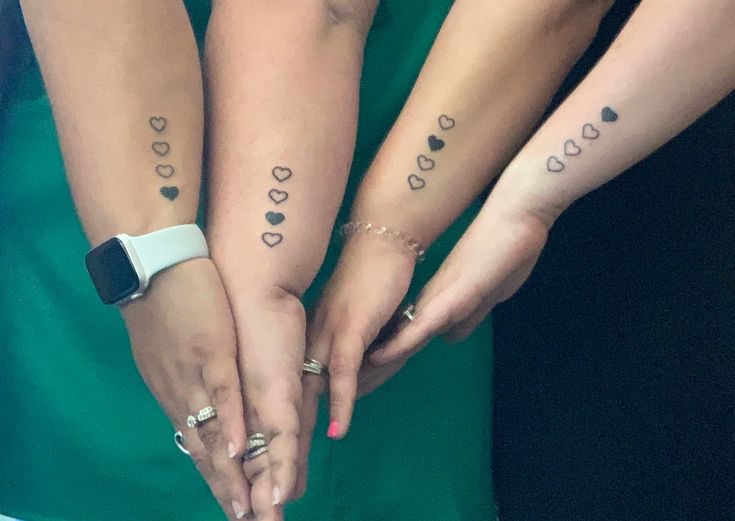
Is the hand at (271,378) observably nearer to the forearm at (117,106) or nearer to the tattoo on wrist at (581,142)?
the forearm at (117,106)

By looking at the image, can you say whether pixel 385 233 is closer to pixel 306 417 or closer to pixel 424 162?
pixel 424 162

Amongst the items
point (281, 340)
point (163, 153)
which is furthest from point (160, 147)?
point (281, 340)

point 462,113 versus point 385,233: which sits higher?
point 462,113

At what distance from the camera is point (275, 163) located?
2.36 feet

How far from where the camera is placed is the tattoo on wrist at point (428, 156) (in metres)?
0.77

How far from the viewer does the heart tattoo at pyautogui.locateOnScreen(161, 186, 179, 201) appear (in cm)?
68

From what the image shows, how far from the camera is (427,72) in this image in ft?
2.64

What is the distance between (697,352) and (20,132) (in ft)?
2.49

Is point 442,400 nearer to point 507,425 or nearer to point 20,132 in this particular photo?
point 507,425

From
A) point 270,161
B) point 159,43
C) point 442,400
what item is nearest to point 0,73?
point 159,43

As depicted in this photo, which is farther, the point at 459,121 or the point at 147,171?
the point at 459,121

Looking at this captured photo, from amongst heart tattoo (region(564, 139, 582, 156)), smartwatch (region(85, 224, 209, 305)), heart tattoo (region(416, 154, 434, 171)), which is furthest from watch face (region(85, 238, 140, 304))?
heart tattoo (region(564, 139, 582, 156))

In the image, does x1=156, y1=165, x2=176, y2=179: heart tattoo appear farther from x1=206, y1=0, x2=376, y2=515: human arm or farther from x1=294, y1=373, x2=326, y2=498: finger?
x1=294, y1=373, x2=326, y2=498: finger

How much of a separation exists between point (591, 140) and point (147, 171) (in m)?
0.43
